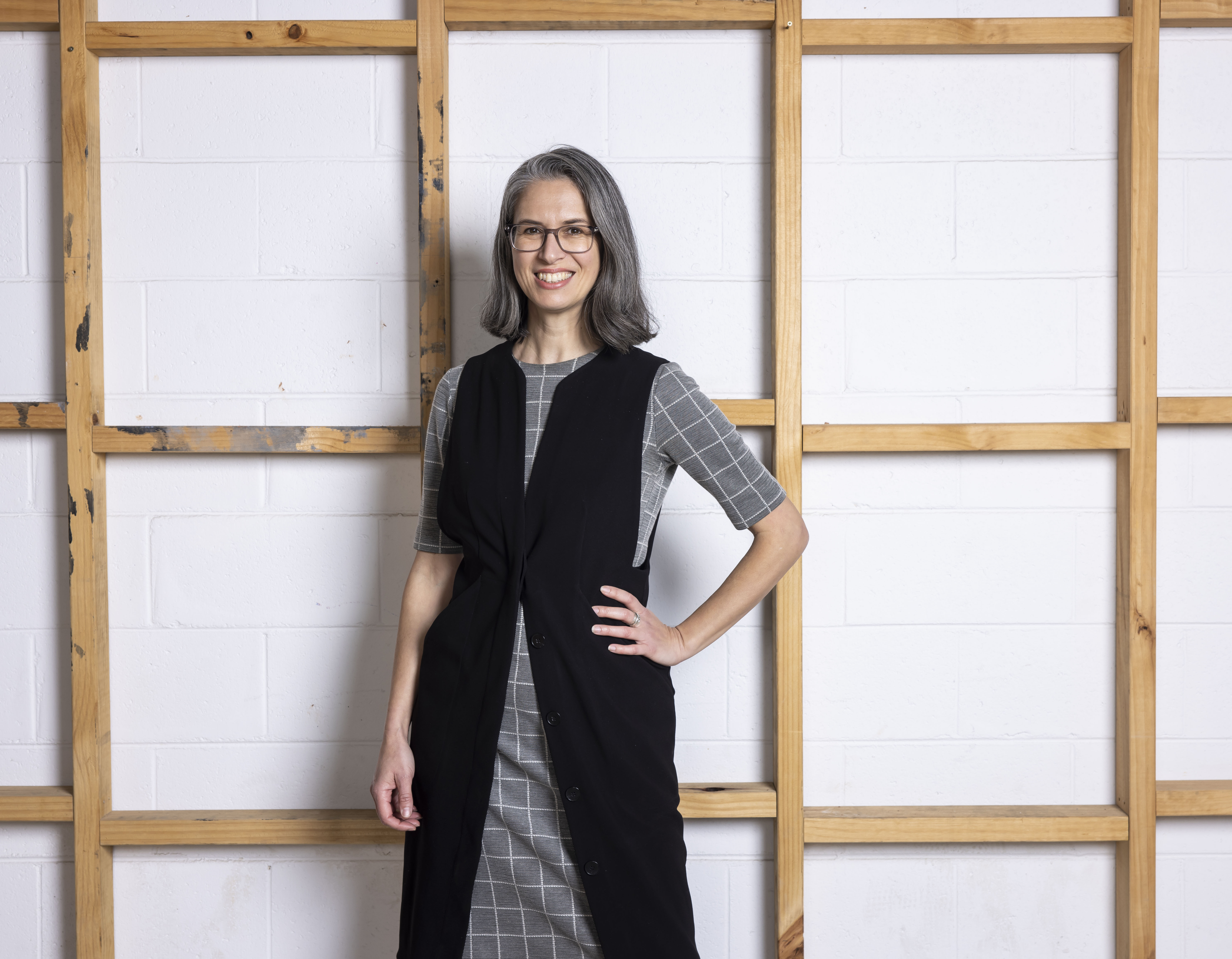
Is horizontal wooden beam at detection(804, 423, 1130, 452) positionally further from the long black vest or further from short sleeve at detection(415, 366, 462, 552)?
short sleeve at detection(415, 366, 462, 552)

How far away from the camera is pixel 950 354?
1.80 metres

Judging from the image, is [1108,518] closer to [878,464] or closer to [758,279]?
[878,464]

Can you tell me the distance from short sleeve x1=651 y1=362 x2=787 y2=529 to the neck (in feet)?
0.50

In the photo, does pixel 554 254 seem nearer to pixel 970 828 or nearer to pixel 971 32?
pixel 971 32

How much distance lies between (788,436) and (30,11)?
5.87 ft

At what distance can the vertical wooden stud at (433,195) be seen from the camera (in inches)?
66.9

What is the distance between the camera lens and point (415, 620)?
1.47 m

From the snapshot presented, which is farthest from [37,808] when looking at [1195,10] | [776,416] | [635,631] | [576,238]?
[1195,10]

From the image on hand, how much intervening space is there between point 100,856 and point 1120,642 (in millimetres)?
2201

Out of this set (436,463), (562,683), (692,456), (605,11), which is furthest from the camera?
(605,11)

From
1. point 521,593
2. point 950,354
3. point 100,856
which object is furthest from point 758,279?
point 100,856

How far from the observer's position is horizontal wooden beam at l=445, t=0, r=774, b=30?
66.9 inches

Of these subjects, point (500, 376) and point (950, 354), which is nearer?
point (500, 376)

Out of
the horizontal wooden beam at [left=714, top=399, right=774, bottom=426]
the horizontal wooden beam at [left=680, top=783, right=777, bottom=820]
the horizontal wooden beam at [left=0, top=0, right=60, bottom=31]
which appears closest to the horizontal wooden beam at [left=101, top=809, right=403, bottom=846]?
the horizontal wooden beam at [left=680, top=783, right=777, bottom=820]
